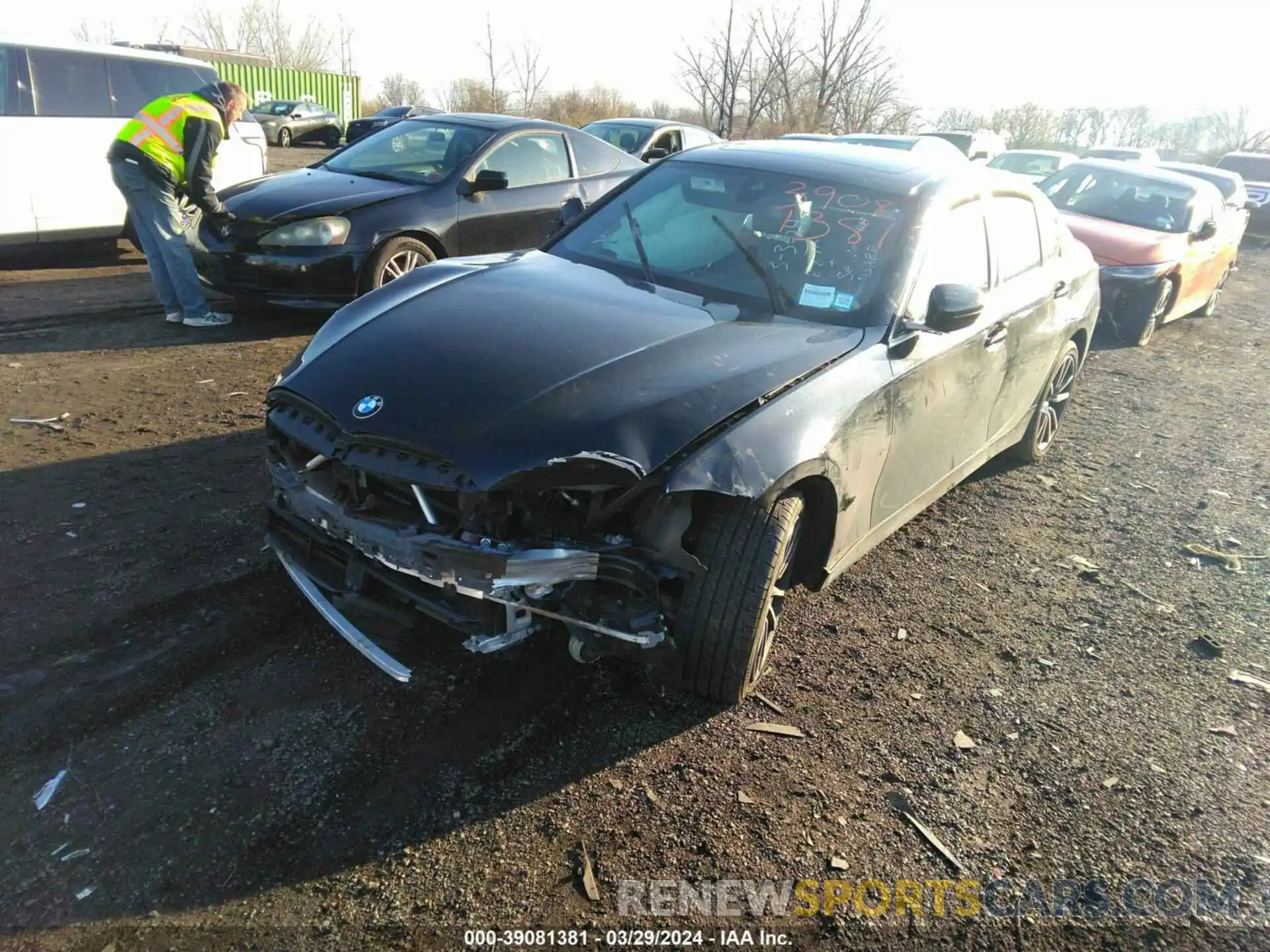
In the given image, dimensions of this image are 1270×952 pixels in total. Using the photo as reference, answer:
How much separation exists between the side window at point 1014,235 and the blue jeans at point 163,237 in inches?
227

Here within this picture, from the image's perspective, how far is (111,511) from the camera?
3.93m

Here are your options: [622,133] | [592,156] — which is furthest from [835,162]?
[622,133]

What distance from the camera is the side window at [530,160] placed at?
7184mm

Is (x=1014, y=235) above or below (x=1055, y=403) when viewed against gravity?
above

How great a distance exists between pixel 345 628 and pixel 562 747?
2.67 feet

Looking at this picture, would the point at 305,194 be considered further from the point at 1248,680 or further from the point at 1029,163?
the point at 1029,163

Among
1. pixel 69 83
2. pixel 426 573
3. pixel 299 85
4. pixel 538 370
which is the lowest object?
pixel 426 573

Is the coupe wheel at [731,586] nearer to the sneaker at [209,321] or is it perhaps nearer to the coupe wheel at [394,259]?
the coupe wheel at [394,259]

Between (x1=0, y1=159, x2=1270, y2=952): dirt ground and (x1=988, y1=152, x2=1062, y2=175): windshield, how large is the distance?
14.8 m

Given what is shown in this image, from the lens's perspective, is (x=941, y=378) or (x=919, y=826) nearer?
(x=919, y=826)

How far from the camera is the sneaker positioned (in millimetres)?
6785

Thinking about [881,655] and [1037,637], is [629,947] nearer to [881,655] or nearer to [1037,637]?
[881,655]

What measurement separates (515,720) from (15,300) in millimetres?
6880

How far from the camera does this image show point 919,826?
262 cm
